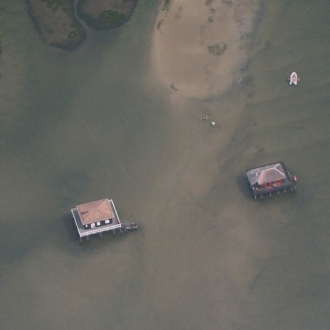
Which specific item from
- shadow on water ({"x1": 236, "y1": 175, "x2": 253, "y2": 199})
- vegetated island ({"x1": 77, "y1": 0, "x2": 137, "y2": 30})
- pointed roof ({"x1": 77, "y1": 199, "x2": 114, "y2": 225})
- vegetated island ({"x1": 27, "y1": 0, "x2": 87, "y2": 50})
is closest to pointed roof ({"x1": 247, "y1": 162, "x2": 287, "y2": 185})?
shadow on water ({"x1": 236, "y1": 175, "x2": 253, "y2": 199})

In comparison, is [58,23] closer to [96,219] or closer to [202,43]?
[202,43]

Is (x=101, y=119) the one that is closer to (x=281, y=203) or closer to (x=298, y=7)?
(x=281, y=203)

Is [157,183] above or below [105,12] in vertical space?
below

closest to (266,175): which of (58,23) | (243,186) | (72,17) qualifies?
(243,186)

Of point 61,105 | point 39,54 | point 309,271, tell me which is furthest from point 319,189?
point 39,54

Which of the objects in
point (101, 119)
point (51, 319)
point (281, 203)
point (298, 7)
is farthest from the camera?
point (298, 7)
